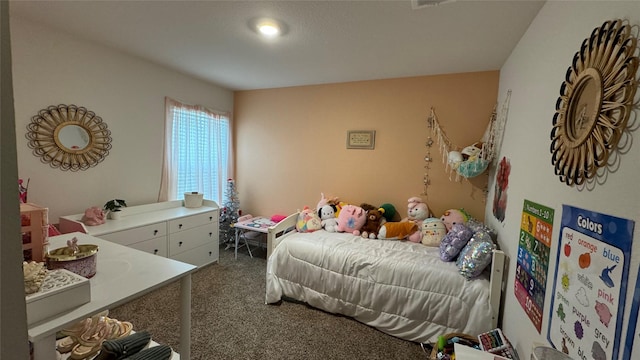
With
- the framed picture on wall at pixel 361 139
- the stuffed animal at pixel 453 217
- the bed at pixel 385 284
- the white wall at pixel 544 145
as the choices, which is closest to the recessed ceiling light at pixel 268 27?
the framed picture on wall at pixel 361 139

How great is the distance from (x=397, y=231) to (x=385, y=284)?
699mm

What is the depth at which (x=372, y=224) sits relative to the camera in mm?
2818

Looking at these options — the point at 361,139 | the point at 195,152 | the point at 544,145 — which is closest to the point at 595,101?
the point at 544,145

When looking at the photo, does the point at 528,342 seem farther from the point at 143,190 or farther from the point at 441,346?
the point at 143,190

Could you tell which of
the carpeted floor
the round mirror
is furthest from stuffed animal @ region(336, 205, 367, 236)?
the round mirror

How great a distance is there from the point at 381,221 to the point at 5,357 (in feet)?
9.13

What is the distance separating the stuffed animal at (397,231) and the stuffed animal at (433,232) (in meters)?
0.12

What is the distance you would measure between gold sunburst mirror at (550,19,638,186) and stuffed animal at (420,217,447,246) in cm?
150

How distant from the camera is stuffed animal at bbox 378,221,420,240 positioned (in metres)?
2.68

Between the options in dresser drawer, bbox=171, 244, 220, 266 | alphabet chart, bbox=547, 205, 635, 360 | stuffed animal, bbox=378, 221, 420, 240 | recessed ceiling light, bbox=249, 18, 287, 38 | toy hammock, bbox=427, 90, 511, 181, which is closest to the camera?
alphabet chart, bbox=547, 205, 635, 360

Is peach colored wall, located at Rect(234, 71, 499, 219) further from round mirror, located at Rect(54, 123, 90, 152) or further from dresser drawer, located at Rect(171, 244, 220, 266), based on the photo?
round mirror, located at Rect(54, 123, 90, 152)

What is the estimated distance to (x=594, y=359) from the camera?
0.80m

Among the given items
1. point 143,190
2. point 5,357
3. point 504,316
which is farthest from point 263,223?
point 5,357

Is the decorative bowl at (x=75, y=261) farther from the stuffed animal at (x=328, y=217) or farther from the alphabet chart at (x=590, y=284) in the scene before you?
the stuffed animal at (x=328, y=217)
